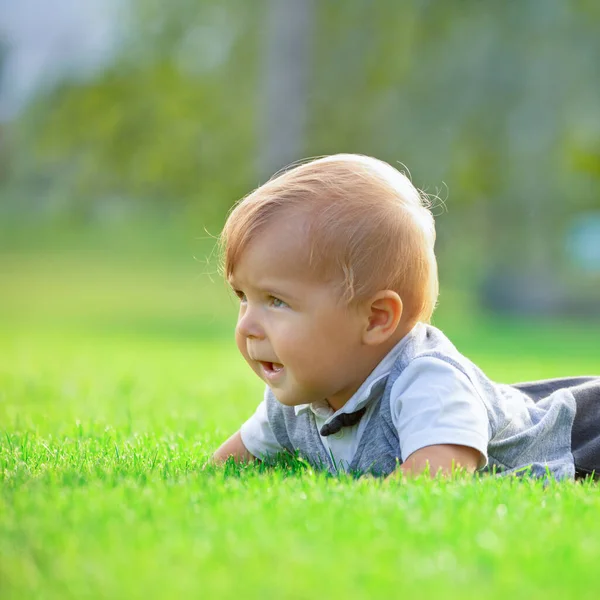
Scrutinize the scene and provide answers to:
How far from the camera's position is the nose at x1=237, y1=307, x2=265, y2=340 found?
9.93ft

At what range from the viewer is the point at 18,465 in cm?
298

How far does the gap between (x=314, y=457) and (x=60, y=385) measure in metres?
3.68

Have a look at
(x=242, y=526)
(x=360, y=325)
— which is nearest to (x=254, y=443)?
(x=360, y=325)

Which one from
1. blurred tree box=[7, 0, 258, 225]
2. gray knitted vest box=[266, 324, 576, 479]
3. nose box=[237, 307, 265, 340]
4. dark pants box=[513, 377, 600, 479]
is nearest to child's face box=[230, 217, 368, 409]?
nose box=[237, 307, 265, 340]

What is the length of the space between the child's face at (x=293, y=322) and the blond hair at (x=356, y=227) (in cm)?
5

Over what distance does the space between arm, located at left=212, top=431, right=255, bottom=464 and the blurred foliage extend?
1633cm

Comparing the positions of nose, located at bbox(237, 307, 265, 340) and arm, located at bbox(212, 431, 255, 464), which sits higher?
nose, located at bbox(237, 307, 265, 340)

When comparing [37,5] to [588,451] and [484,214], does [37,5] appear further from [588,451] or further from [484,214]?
[588,451]

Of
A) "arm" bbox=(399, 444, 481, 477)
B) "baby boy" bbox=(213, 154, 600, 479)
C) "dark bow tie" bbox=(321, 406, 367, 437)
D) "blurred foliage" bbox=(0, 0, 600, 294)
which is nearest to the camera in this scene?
"arm" bbox=(399, 444, 481, 477)

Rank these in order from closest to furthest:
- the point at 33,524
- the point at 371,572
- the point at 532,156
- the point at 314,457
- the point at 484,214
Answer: the point at 371,572, the point at 33,524, the point at 314,457, the point at 532,156, the point at 484,214

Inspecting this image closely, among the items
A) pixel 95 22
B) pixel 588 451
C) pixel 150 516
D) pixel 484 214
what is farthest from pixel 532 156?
pixel 150 516

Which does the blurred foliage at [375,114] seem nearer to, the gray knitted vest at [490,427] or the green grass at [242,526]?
the gray knitted vest at [490,427]

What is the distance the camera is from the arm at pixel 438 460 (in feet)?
9.21

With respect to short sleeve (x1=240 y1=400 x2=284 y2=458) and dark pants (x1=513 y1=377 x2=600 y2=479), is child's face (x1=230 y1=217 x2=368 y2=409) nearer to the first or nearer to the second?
short sleeve (x1=240 y1=400 x2=284 y2=458)
